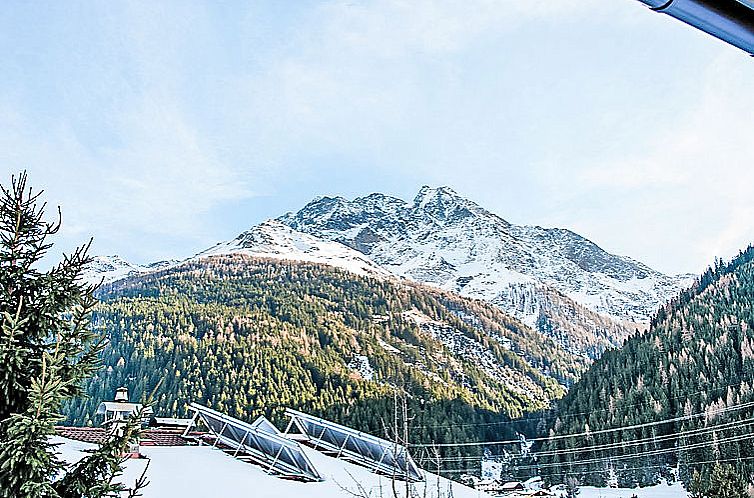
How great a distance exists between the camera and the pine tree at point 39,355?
6.66 feet

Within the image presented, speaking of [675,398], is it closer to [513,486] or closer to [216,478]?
[513,486]

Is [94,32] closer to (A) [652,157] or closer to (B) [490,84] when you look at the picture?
(B) [490,84]

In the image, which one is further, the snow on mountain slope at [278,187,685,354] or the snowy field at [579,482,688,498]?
the snow on mountain slope at [278,187,685,354]

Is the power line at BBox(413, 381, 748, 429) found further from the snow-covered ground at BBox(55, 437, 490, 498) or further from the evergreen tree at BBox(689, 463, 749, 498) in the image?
the snow-covered ground at BBox(55, 437, 490, 498)

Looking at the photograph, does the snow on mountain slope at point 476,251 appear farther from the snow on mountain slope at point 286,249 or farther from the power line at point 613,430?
the power line at point 613,430

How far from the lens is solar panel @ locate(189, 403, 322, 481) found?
862cm

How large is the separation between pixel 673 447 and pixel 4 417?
14199 millimetres

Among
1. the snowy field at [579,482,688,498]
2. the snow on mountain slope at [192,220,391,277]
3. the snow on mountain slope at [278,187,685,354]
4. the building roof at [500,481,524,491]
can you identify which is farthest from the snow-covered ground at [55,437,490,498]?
the snow on mountain slope at [278,187,685,354]

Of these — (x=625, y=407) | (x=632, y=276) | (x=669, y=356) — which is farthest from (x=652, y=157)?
(x=632, y=276)

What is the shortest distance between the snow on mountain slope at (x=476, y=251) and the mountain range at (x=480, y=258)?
0.07 meters

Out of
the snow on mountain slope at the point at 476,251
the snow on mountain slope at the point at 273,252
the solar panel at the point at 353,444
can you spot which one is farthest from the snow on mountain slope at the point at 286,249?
the solar panel at the point at 353,444

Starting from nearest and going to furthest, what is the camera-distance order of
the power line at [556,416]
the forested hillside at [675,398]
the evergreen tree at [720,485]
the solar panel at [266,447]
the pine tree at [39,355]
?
the pine tree at [39,355]
the solar panel at [266,447]
the evergreen tree at [720,485]
the forested hillside at [675,398]
the power line at [556,416]

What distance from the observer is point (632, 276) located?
47906 millimetres

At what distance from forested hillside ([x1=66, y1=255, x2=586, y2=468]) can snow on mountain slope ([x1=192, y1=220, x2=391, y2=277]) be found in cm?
183
